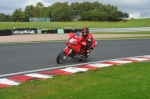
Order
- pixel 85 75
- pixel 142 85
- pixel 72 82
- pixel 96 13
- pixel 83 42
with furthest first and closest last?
1. pixel 96 13
2. pixel 83 42
3. pixel 85 75
4. pixel 72 82
5. pixel 142 85

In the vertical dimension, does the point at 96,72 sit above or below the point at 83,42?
below

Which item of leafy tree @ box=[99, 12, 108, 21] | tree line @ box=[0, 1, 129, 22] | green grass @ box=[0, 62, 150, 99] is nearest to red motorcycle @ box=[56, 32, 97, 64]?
green grass @ box=[0, 62, 150, 99]

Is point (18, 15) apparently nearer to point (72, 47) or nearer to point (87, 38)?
point (87, 38)

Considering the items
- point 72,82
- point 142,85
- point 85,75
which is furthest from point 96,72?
point 142,85

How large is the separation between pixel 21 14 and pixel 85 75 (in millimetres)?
133067

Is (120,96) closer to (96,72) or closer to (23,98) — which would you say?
(23,98)

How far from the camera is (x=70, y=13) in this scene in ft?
465

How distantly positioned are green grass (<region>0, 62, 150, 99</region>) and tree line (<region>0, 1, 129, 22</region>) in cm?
12263

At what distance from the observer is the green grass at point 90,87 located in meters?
5.27

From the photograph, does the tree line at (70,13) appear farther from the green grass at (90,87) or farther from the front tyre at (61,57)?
the green grass at (90,87)

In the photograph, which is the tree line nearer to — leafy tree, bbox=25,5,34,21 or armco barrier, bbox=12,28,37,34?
leafy tree, bbox=25,5,34,21

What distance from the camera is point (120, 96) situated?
5137mm

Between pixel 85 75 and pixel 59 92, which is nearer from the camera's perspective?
pixel 59 92

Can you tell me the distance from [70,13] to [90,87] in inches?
5405
